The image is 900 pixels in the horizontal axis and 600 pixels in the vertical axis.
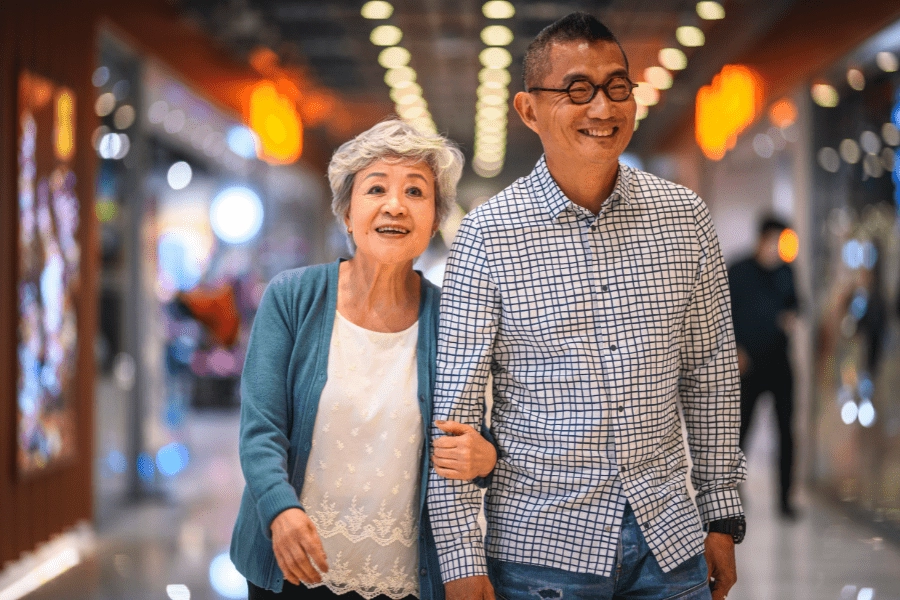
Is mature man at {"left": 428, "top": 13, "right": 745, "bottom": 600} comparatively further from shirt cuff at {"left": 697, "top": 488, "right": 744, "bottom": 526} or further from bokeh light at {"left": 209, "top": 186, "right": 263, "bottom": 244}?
bokeh light at {"left": 209, "top": 186, "right": 263, "bottom": 244}

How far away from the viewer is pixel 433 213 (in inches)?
76.7

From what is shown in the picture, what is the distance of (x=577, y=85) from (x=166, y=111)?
749 cm

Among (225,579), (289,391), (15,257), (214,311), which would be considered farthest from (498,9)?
(289,391)

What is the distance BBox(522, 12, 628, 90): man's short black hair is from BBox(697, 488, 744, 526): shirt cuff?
0.84 m

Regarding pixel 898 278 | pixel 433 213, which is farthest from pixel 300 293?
pixel 898 278

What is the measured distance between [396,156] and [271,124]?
737 cm

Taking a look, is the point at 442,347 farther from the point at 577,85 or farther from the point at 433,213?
the point at 577,85

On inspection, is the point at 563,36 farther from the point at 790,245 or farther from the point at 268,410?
the point at 790,245

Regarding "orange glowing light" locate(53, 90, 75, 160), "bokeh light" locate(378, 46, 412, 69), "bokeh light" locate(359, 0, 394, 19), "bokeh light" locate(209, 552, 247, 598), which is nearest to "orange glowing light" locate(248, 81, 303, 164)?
"bokeh light" locate(378, 46, 412, 69)

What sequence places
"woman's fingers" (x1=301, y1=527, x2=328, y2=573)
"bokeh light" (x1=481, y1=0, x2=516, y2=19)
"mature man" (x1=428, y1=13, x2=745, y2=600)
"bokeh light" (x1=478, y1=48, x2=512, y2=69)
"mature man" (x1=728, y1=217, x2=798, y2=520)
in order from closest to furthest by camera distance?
1. "woman's fingers" (x1=301, y1=527, x2=328, y2=573)
2. "mature man" (x1=428, y1=13, x2=745, y2=600)
3. "mature man" (x1=728, y1=217, x2=798, y2=520)
4. "bokeh light" (x1=481, y1=0, x2=516, y2=19)
5. "bokeh light" (x1=478, y1=48, x2=512, y2=69)

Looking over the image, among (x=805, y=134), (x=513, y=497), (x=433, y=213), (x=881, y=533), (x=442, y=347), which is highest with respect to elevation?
(x=805, y=134)

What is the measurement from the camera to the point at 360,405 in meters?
1.85

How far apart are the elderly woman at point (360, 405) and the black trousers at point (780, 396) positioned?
4.26 meters

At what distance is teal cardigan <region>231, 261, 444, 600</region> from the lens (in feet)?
5.97
